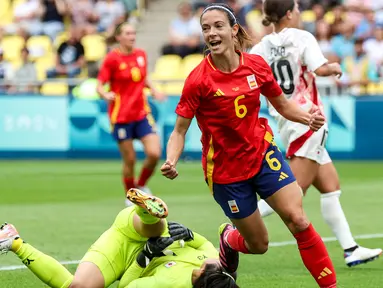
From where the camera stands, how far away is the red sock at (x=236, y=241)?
782 centimetres

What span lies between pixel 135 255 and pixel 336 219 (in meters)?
2.36

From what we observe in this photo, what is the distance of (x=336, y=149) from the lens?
19.8 meters

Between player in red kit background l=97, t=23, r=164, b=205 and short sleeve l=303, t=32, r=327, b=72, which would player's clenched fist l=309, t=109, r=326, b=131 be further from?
player in red kit background l=97, t=23, r=164, b=205

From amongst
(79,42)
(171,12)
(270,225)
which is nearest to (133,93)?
(270,225)

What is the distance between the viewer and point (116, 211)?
12984mm

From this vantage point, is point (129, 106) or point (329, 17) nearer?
point (129, 106)

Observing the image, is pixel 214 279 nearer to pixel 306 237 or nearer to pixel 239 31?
pixel 306 237

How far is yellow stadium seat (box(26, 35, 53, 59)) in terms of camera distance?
2402 cm

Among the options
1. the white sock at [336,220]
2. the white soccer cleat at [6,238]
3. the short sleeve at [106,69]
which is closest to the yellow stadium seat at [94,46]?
the short sleeve at [106,69]

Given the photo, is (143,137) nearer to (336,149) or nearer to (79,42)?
(336,149)

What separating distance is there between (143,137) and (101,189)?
184 cm

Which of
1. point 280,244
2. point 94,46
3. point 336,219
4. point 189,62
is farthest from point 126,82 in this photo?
point 94,46

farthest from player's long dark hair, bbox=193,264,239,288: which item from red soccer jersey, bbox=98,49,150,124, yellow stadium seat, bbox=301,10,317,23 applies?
yellow stadium seat, bbox=301,10,317,23

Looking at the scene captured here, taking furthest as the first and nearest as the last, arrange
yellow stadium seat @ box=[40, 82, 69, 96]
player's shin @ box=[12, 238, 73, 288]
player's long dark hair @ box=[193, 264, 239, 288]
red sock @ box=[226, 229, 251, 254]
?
yellow stadium seat @ box=[40, 82, 69, 96], red sock @ box=[226, 229, 251, 254], player's shin @ box=[12, 238, 73, 288], player's long dark hair @ box=[193, 264, 239, 288]
